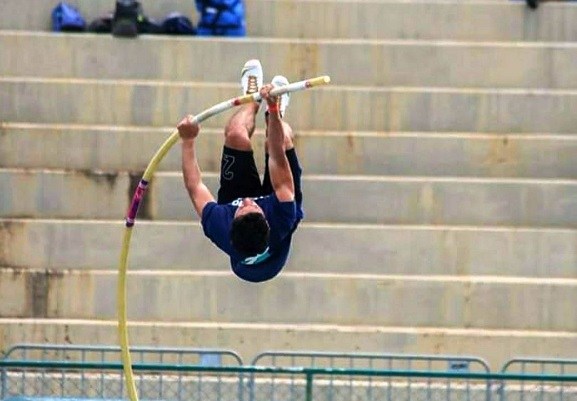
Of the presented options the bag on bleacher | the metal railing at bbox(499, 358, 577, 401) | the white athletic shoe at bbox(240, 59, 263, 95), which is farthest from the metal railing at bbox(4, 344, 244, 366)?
the bag on bleacher

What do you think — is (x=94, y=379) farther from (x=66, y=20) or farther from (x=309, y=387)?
(x=66, y=20)

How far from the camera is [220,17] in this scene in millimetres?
15797

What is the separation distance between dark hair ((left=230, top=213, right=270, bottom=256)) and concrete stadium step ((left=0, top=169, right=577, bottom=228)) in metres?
5.52

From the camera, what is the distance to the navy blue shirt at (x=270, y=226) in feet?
31.0

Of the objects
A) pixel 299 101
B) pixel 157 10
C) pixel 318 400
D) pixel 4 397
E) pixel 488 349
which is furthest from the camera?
pixel 157 10

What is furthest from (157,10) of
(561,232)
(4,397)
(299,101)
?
(4,397)

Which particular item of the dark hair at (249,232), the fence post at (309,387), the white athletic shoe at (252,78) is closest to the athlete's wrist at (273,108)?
the dark hair at (249,232)

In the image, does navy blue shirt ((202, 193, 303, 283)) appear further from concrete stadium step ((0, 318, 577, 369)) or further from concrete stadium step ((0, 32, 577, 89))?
concrete stadium step ((0, 32, 577, 89))

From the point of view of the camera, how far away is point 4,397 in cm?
1160

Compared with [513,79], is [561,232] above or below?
below

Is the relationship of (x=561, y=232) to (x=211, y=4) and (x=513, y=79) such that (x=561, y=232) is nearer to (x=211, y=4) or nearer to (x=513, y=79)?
(x=513, y=79)

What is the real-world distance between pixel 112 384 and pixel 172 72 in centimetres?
398

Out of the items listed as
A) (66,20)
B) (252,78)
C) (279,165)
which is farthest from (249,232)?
(66,20)

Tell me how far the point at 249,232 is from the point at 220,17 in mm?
6975
